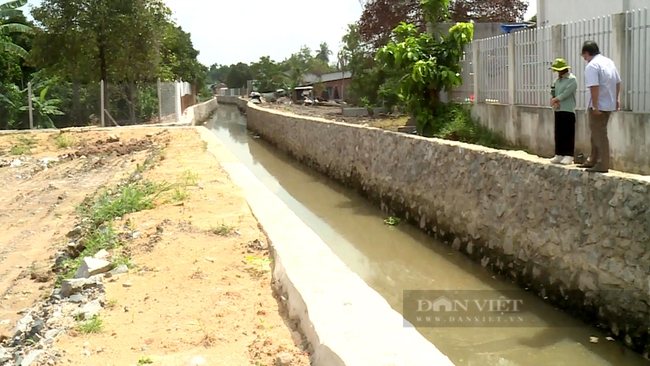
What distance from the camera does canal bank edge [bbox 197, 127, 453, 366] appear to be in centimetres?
357

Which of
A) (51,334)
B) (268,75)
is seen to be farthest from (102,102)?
(268,75)

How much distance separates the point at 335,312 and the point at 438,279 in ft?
13.2

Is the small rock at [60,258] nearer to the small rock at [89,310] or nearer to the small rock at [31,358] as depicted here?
the small rock at [89,310]

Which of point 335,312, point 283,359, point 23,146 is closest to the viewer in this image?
point 283,359

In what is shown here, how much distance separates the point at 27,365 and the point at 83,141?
62.0 feet

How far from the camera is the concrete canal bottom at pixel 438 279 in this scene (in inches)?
226

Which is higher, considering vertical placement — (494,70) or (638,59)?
(494,70)

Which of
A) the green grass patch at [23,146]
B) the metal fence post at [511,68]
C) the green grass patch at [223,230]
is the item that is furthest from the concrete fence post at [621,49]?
→ the green grass patch at [23,146]

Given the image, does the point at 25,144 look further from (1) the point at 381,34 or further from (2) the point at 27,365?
(2) the point at 27,365

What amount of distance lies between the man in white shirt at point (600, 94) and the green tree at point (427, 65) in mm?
7292

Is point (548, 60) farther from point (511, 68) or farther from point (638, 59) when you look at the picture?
point (638, 59)

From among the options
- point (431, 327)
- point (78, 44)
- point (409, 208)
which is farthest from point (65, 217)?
point (78, 44)

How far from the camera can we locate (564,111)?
21.9 ft

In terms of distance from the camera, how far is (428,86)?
13.5 m
